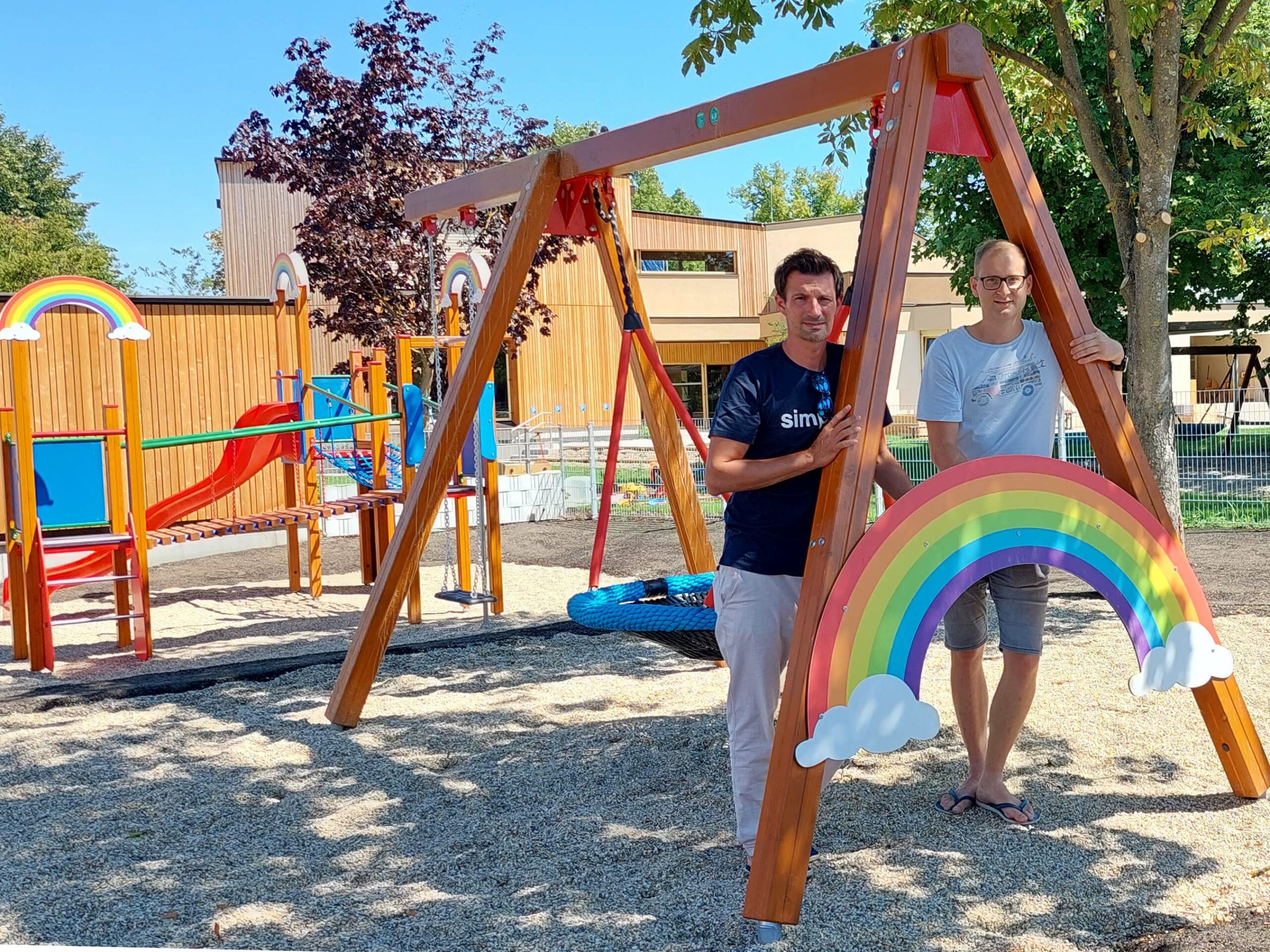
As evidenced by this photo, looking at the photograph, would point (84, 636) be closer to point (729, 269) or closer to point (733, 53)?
point (733, 53)

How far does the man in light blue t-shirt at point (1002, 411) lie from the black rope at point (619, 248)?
1910mm

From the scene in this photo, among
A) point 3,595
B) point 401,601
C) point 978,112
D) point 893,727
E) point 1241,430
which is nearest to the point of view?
point 893,727

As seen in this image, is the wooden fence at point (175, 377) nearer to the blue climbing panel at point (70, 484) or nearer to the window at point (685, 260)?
the blue climbing panel at point (70, 484)

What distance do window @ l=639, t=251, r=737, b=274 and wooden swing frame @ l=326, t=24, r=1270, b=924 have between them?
27.0 meters

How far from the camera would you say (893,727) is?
2.93 metres

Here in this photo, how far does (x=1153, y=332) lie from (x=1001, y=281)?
3798mm

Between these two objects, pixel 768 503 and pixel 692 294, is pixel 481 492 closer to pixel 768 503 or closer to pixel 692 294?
pixel 768 503

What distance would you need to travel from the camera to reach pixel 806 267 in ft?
10.0

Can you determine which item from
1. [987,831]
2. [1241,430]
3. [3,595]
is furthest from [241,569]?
[1241,430]

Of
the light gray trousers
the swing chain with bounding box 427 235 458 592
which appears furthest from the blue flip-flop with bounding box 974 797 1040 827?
the swing chain with bounding box 427 235 458 592

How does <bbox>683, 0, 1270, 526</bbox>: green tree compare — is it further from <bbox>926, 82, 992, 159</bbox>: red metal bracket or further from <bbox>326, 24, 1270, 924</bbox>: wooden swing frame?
<bbox>926, 82, 992, 159</bbox>: red metal bracket

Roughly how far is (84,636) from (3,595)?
1241 millimetres

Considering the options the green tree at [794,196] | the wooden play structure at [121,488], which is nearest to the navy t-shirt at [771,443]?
the wooden play structure at [121,488]

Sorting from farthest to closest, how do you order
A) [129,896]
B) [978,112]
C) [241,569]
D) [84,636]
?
[241,569] < [84,636] < [978,112] < [129,896]
